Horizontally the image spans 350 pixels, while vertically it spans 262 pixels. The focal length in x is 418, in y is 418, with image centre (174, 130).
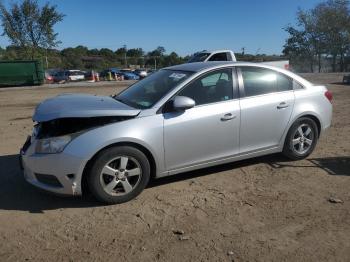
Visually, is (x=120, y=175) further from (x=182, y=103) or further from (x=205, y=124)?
(x=205, y=124)

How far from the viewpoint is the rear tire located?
20.2 feet

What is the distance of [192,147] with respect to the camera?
5.21 metres

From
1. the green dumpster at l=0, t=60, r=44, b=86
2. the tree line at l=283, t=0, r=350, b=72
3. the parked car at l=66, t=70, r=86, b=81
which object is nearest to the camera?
the green dumpster at l=0, t=60, r=44, b=86

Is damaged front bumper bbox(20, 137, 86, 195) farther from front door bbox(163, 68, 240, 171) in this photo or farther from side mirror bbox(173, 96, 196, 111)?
side mirror bbox(173, 96, 196, 111)

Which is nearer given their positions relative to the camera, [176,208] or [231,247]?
[231,247]

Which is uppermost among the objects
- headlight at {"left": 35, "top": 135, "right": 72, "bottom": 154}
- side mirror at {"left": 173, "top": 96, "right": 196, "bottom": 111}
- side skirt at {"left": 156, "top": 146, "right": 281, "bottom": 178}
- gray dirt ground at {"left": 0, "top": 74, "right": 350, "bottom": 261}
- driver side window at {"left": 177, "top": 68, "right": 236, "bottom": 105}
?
driver side window at {"left": 177, "top": 68, "right": 236, "bottom": 105}

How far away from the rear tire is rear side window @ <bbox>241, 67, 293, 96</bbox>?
0.58 meters

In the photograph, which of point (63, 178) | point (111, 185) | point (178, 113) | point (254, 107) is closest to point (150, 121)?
point (178, 113)

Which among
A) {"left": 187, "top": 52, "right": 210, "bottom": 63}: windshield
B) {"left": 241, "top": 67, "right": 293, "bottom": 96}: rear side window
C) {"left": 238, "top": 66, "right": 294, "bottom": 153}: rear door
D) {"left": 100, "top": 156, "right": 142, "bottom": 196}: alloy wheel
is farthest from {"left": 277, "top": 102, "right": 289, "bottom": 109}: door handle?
{"left": 187, "top": 52, "right": 210, "bottom": 63}: windshield

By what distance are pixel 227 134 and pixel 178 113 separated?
771mm

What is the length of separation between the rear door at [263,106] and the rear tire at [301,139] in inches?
8.5

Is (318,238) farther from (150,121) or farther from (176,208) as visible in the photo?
(150,121)

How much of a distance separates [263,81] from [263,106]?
0.40 meters

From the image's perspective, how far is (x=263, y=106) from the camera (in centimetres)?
Result: 575
